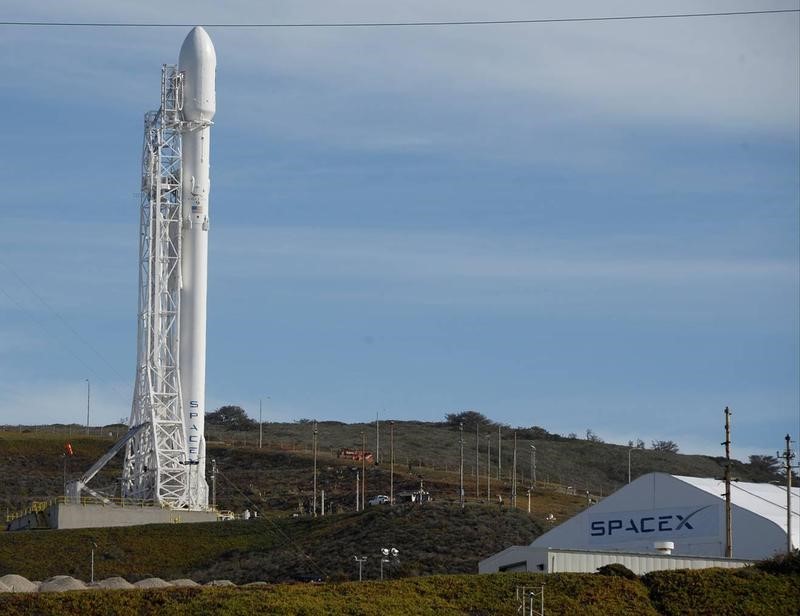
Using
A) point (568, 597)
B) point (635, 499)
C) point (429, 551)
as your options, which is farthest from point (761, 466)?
point (568, 597)

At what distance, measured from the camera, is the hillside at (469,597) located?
142 feet

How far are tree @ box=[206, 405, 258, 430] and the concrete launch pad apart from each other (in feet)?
247

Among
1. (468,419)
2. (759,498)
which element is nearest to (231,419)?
(468,419)

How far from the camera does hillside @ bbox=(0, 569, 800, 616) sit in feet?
142

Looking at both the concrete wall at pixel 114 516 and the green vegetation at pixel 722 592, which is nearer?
the green vegetation at pixel 722 592

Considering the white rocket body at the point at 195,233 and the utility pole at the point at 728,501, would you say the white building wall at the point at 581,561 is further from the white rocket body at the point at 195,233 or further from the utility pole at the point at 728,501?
the white rocket body at the point at 195,233

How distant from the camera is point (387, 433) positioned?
14675 centimetres

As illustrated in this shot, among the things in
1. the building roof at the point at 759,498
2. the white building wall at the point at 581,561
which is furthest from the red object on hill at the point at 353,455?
the white building wall at the point at 581,561

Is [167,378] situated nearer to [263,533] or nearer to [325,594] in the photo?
[263,533]

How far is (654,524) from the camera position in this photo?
60812 millimetres

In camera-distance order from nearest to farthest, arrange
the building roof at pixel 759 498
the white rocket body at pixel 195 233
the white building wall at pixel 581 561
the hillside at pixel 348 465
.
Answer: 1. the white building wall at pixel 581 561
2. the building roof at pixel 759 498
3. the white rocket body at pixel 195 233
4. the hillside at pixel 348 465

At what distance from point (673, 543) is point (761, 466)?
9423 centimetres

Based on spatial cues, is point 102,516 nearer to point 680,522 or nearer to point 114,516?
point 114,516

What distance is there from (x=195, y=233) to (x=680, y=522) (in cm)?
3489
